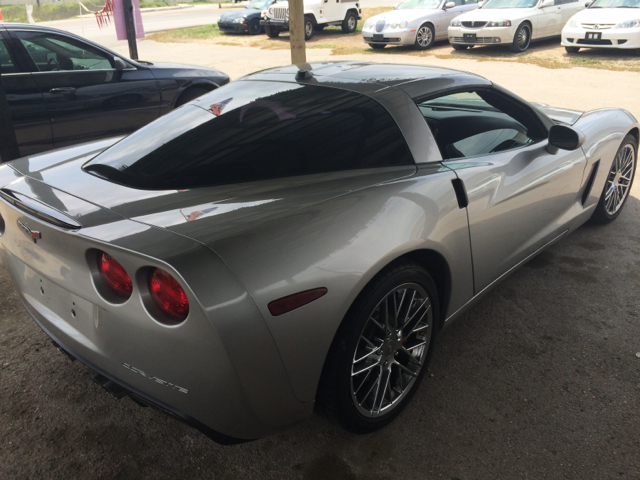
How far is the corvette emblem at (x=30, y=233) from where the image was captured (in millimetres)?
2102

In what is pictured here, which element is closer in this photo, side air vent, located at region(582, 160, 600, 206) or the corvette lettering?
Result: the corvette lettering

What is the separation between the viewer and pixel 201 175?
232 centimetres

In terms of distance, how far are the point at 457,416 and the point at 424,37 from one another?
14091mm

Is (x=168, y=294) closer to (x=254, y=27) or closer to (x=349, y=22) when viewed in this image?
(x=349, y=22)

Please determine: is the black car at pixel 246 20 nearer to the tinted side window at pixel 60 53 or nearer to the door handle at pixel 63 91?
the tinted side window at pixel 60 53

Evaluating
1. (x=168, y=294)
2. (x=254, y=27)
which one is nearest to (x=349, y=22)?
(x=254, y=27)

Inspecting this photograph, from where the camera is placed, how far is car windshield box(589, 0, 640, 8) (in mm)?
12305

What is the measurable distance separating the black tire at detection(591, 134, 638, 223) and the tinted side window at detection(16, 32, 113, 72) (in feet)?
16.1

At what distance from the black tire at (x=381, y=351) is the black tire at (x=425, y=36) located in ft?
45.0

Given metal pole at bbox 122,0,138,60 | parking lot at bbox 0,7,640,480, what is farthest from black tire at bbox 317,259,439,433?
metal pole at bbox 122,0,138,60

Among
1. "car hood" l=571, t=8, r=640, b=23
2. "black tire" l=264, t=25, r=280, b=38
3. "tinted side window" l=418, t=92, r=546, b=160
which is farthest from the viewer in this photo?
"black tire" l=264, t=25, r=280, b=38

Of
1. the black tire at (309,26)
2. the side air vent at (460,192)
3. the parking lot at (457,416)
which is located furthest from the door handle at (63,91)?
the black tire at (309,26)

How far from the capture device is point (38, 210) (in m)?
2.11

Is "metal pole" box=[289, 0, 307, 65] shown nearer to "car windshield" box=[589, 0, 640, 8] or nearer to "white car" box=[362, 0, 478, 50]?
"white car" box=[362, 0, 478, 50]
